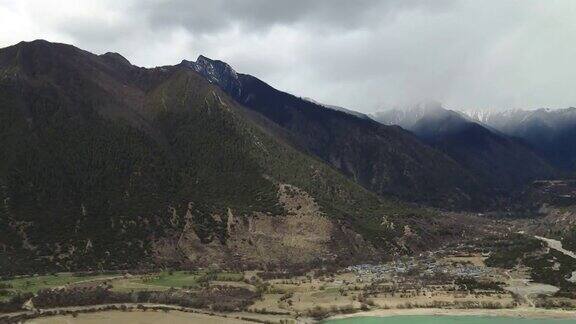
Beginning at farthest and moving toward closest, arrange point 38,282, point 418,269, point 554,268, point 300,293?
point 418,269, point 554,268, point 300,293, point 38,282

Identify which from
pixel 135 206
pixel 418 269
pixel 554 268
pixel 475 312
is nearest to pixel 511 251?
pixel 554 268

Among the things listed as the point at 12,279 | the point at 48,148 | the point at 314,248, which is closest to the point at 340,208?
the point at 314,248

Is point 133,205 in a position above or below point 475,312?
above

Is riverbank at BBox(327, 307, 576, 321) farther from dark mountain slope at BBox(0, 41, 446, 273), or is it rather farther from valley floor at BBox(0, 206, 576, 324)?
dark mountain slope at BBox(0, 41, 446, 273)

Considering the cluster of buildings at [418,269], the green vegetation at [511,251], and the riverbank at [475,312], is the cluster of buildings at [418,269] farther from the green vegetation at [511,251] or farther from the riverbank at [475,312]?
the riverbank at [475,312]

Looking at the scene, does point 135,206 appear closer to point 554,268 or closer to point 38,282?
point 38,282

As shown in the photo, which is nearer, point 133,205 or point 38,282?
point 38,282

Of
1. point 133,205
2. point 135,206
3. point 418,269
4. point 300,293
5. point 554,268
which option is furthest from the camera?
point 133,205

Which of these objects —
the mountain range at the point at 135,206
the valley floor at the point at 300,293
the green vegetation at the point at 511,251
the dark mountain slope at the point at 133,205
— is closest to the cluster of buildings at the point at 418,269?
the valley floor at the point at 300,293

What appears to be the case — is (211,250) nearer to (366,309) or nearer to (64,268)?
(64,268)

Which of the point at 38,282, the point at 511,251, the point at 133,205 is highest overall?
the point at 133,205

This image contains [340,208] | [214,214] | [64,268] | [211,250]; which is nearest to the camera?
[64,268]
